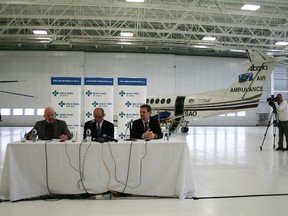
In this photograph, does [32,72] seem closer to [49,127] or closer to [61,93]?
[61,93]

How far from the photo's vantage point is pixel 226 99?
14328 mm

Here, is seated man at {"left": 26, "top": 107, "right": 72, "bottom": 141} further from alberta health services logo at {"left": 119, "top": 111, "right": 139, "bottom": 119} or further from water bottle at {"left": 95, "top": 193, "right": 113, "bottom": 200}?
alberta health services logo at {"left": 119, "top": 111, "right": 139, "bottom": 119}

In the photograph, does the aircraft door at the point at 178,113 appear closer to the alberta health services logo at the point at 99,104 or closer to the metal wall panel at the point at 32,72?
the alberta health services logo at the point at 99,104

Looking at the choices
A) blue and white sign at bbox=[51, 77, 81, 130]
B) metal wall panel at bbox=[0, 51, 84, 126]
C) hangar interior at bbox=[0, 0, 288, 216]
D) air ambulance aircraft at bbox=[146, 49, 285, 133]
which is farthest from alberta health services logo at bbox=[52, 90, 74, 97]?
metal wall panel at bbox=[0, 51, 84, 126]

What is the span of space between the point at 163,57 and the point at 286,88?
41.7ft

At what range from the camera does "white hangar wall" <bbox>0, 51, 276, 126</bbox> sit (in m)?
25.3

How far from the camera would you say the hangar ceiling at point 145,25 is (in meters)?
14.3

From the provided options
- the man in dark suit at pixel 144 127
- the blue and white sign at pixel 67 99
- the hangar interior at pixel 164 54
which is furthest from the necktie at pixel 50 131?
the blue and white sign at pixel 67 99

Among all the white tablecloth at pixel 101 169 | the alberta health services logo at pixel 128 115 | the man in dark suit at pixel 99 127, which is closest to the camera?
the white tablecloth at pixel 101 169

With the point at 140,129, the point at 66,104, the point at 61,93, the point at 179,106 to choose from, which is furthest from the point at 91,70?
the point at 140,129

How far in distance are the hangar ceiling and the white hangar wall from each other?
2.37 ft

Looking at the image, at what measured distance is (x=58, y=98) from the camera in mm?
9242

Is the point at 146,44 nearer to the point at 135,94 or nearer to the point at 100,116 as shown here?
the point at 135,94

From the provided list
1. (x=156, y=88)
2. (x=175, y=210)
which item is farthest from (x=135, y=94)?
(x=156, y=88)
